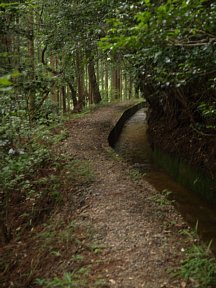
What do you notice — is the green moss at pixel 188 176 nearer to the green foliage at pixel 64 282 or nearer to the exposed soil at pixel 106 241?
the exposed soil at pixel 106 241

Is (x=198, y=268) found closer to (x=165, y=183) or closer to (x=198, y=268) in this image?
(x=198, y=268)

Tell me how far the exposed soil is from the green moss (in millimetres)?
2064

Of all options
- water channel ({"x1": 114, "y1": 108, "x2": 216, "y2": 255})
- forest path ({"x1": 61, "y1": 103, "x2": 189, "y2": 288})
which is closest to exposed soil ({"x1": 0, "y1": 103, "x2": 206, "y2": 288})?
forest path ({"x1": 61, "y1": 103, "x2": 189, "y2": 288})

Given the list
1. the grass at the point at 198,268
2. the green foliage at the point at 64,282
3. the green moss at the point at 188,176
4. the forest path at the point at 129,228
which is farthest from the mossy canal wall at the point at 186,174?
the green foliage at the point at 64,282

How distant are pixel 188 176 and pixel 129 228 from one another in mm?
4666

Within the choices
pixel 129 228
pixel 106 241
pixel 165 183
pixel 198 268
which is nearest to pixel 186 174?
pixel 165 183

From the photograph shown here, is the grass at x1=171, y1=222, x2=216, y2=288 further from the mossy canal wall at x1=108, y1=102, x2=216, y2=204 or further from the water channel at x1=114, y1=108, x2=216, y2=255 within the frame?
the mossy canal wall at x1=108, y1=102, x2=216, y2=204

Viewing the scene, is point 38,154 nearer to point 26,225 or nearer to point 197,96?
point 26,225

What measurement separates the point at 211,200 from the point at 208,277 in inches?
170

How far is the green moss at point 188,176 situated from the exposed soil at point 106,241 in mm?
2064

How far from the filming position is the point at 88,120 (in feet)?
47.6

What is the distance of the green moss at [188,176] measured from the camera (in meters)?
8.35

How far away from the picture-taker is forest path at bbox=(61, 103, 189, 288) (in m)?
4.22

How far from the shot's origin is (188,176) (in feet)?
30.9
